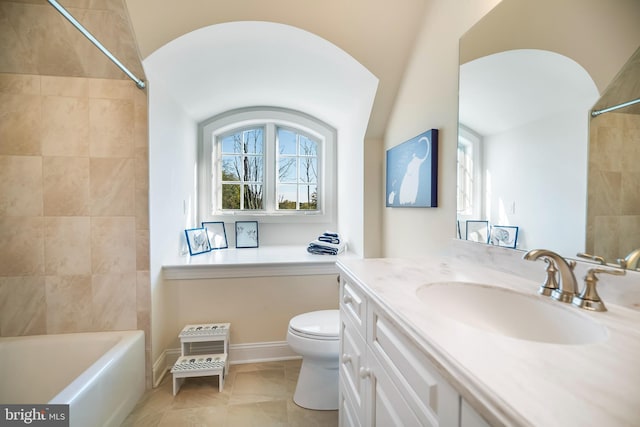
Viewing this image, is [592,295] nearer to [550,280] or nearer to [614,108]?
[550,280]

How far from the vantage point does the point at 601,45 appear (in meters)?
0.78

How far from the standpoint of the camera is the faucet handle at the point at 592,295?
0.67 m

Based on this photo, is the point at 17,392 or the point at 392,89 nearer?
the point at 17,392

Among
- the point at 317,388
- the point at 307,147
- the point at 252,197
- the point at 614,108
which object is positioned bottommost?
the point at 317,388

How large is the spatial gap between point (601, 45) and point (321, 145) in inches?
96.4

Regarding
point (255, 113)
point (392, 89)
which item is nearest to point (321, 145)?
point (255, 113)

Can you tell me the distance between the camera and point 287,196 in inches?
119

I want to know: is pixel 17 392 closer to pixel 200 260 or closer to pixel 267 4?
pixel 200 260

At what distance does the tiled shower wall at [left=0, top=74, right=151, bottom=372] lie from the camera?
162 centimetres

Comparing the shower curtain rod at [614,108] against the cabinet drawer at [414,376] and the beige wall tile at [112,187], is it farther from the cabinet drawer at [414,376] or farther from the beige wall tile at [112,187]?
the beige wall tile at [112,187]

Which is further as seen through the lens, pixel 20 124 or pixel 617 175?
pixel 20 124

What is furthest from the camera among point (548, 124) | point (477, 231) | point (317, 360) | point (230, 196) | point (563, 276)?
point (230, 196)

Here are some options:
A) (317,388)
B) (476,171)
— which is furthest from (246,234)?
(476,171)

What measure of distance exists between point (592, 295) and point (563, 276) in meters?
0.07
